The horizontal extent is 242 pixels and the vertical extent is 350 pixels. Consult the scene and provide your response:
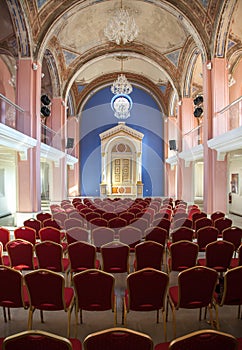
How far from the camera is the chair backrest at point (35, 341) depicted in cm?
229

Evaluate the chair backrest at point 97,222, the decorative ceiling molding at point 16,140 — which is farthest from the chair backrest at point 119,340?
the decorative ceiling molding at point 16,140

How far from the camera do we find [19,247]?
5.70m

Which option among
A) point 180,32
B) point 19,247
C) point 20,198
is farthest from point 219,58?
point 19,247

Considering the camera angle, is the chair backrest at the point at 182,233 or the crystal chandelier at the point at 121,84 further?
the crystal chandelier at the point at 121,84

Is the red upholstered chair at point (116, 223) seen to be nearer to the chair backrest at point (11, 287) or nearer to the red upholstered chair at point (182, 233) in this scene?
the red upholstered chair at point (182, 233)

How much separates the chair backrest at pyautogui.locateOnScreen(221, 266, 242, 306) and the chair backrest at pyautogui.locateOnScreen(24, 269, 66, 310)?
6.84 feet

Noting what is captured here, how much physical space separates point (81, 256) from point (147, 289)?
1984 millimetres

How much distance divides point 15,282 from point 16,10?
39.1 feet

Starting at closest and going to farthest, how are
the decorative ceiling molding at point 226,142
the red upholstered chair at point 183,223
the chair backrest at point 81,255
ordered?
1. the chair backrest at point 81,255
2. the red upholstered chair at point 183,223
3. the decorative ceiling molding at point 226,142

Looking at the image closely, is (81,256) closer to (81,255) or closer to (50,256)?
Result: (81,255)

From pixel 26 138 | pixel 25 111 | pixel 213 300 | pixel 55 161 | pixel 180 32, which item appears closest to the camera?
pixel 213 300

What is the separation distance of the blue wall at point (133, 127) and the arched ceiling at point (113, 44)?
7.17 ft

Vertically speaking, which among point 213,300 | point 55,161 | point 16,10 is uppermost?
point 16,10

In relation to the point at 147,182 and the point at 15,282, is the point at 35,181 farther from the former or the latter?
the point at 147,182
